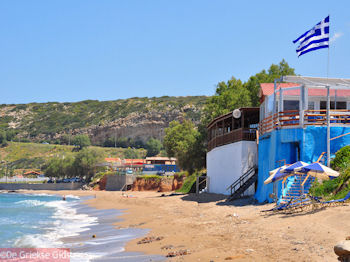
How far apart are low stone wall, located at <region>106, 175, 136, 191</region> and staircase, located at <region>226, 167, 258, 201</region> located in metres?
49.6

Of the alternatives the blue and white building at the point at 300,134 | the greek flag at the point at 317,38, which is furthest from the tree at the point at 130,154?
the greek flag at the point at 317,38

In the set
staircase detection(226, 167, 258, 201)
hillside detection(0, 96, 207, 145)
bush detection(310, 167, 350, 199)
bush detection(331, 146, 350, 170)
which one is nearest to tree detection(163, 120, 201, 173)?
staircase detection(226, 167, 258, 201)

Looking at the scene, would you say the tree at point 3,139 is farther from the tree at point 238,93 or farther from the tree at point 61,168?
the tree at point 238,93

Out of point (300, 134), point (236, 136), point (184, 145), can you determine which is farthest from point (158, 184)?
point (300, 134)

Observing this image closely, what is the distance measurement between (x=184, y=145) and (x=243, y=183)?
24353mm

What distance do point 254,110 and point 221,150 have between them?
4.72 metres

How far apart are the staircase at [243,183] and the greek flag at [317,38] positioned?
866 centimetres

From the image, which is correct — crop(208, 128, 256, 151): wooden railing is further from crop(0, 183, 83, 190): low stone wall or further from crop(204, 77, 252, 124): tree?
crop(0, 183, 83, 190): low stone wall

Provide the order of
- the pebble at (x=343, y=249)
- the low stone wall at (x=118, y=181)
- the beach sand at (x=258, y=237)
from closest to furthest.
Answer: the pebble at (x=343, y=249)
the beach sand at (x=258, y=237)
the low stone wall at (x=118, y=181)

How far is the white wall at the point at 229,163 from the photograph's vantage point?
94.1 feet

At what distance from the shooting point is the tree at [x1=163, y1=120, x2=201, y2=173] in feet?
161

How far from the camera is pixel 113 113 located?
177750 millimetres

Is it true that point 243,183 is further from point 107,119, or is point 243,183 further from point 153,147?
point 107,119

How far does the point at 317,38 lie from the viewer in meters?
22.5
